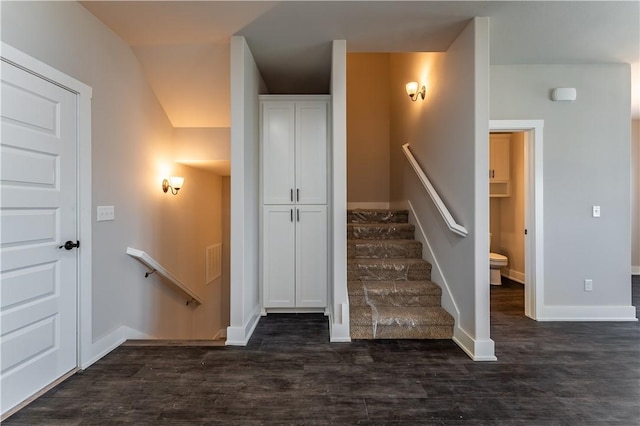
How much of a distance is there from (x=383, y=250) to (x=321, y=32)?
7.28 ft

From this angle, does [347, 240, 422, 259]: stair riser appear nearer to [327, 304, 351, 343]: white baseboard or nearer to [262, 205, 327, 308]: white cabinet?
[262, 205, 327, 308]: white cabinet

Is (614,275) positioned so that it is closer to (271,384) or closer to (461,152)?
(461,152)

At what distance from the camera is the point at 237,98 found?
2.67m

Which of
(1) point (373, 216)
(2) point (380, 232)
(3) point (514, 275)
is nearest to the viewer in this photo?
(2) point (380, 232)

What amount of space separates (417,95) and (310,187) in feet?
5.42

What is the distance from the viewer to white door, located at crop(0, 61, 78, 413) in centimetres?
174

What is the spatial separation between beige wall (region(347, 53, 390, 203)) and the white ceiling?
5.88 feet

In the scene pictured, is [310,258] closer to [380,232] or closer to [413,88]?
[380,232]

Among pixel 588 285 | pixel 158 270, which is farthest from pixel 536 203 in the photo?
pixel 158 270

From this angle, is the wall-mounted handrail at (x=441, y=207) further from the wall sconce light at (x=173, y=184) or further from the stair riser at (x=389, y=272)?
the wall sconce light at (x=173, y=184)

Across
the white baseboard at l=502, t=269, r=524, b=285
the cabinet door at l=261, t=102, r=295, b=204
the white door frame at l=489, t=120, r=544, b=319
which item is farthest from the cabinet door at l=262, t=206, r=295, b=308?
the white baseboard at l=502, t=269, r=524, b=285

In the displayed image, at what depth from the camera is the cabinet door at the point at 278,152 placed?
3.29m

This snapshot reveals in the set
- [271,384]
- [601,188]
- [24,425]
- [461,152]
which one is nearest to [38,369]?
[24,425]

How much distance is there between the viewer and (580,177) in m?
3.23
